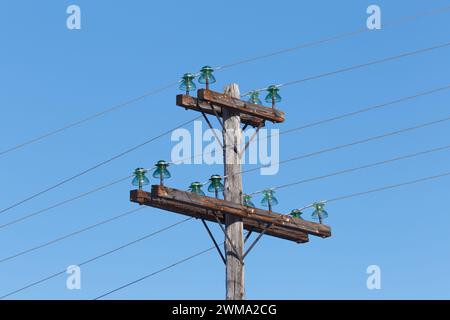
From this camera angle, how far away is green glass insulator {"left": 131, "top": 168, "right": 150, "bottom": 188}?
92.6 ft

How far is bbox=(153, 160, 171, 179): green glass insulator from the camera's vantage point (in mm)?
28281

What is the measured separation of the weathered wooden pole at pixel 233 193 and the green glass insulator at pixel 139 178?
1413mm

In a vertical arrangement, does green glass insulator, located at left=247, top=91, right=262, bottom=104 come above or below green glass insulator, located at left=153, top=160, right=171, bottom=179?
above

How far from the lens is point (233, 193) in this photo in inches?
1123

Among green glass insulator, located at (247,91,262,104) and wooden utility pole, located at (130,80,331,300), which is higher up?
green glass insulator, located at (247,91,262,104)

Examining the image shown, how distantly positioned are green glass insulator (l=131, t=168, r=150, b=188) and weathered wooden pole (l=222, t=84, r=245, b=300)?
141 centimetres

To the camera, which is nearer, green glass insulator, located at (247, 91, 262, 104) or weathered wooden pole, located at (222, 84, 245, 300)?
weathered wooden pole, located at (222, 84, 245, 300)

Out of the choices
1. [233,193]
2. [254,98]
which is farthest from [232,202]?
[254,98]

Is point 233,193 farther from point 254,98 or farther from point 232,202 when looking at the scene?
point 254,98

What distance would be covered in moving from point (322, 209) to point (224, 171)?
1937 mm

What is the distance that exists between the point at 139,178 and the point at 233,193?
1652mm
